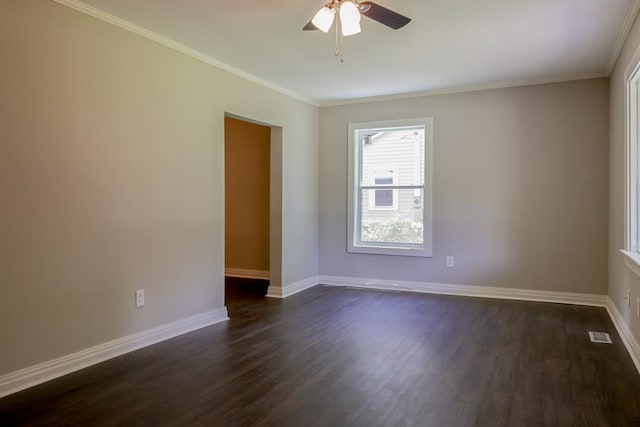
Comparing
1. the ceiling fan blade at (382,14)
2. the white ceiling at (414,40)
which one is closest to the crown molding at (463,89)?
the white ceiling at (414,40)

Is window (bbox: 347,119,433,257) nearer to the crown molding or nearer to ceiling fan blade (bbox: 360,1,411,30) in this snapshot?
the crown molding

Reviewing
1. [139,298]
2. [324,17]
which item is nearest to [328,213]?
[139,298]

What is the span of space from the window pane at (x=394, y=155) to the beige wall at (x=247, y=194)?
4.49ft

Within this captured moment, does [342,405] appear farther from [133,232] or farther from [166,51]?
[166,51]

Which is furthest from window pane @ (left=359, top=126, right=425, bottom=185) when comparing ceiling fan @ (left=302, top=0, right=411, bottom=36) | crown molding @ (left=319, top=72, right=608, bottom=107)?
ceiling fan @ (left=302, top=0, right=411, bottom=36)

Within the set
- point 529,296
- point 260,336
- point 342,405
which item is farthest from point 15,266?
point 529,296

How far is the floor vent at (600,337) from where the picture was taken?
135 inches

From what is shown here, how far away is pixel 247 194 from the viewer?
20.8 ft

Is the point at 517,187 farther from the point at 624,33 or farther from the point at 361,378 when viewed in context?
the point at 361,378

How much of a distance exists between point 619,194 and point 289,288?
11.2ft

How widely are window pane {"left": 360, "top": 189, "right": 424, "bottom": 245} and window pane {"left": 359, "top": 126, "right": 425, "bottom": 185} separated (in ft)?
0.60

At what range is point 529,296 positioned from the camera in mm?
4848

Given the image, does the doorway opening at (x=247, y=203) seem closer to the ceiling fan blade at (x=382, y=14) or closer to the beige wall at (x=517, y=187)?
the beige wall at (x=517, y=187)

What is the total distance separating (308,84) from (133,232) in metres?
2.57
